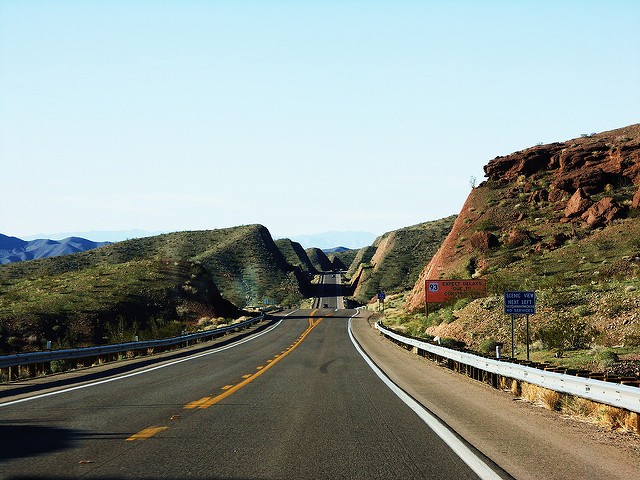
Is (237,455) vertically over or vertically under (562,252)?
under

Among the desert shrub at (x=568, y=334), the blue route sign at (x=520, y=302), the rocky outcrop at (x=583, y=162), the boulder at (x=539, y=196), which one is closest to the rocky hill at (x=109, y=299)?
the desert shrub at (x=568, y=334)

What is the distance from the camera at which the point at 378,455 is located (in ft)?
22.9

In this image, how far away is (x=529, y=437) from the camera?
8258 millimetres

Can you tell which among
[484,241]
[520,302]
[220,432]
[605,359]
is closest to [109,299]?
[484,241]

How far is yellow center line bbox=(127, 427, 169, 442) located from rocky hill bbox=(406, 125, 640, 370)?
16.3 meters

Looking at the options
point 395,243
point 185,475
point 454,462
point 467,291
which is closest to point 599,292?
point 467,291

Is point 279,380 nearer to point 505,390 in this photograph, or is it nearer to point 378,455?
point 505,390

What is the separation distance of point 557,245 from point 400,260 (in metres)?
83.7

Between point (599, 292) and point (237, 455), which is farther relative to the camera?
point (599, 292)

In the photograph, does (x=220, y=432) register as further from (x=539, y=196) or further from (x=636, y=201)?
(x=539, y=196)

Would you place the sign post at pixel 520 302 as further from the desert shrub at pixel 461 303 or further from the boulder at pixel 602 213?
the boulder at pixel 602 213

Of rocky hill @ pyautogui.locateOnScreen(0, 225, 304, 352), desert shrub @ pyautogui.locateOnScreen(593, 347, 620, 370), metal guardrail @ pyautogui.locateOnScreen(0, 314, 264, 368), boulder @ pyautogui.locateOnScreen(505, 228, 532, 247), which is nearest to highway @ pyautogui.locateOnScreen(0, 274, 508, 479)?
metal guardrail @ pyautogui.locateOnScreen(0, 314, 264, 368)

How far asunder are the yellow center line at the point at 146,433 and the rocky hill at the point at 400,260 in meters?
110

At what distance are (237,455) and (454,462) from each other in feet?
7.40
